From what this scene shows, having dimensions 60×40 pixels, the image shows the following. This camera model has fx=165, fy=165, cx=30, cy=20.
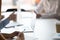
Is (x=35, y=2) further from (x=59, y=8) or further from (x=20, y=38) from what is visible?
(x=20, y=38)

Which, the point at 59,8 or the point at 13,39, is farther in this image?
the point at 59,8

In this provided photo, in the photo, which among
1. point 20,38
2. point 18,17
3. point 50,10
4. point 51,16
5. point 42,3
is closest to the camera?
point 20,38

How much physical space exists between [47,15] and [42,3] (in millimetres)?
441

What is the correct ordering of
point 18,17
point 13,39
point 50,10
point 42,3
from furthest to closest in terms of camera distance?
point 42,3 < point 50,10 < point 18,17 < point 13,39

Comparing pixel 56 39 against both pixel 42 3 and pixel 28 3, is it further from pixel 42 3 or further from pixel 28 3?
pixel 28 3

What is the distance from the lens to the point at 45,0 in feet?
9.79

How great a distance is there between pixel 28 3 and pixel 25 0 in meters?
0.11

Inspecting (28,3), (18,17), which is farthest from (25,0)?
(18,17)

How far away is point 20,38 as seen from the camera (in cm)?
127

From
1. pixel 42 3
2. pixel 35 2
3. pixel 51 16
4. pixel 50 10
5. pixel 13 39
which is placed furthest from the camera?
pixel 35 2

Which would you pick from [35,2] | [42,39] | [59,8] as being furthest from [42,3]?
[42,39]

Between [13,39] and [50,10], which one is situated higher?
[50,10]

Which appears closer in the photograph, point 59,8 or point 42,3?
point 59,8

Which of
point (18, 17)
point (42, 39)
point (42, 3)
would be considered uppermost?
point (42, 3)
